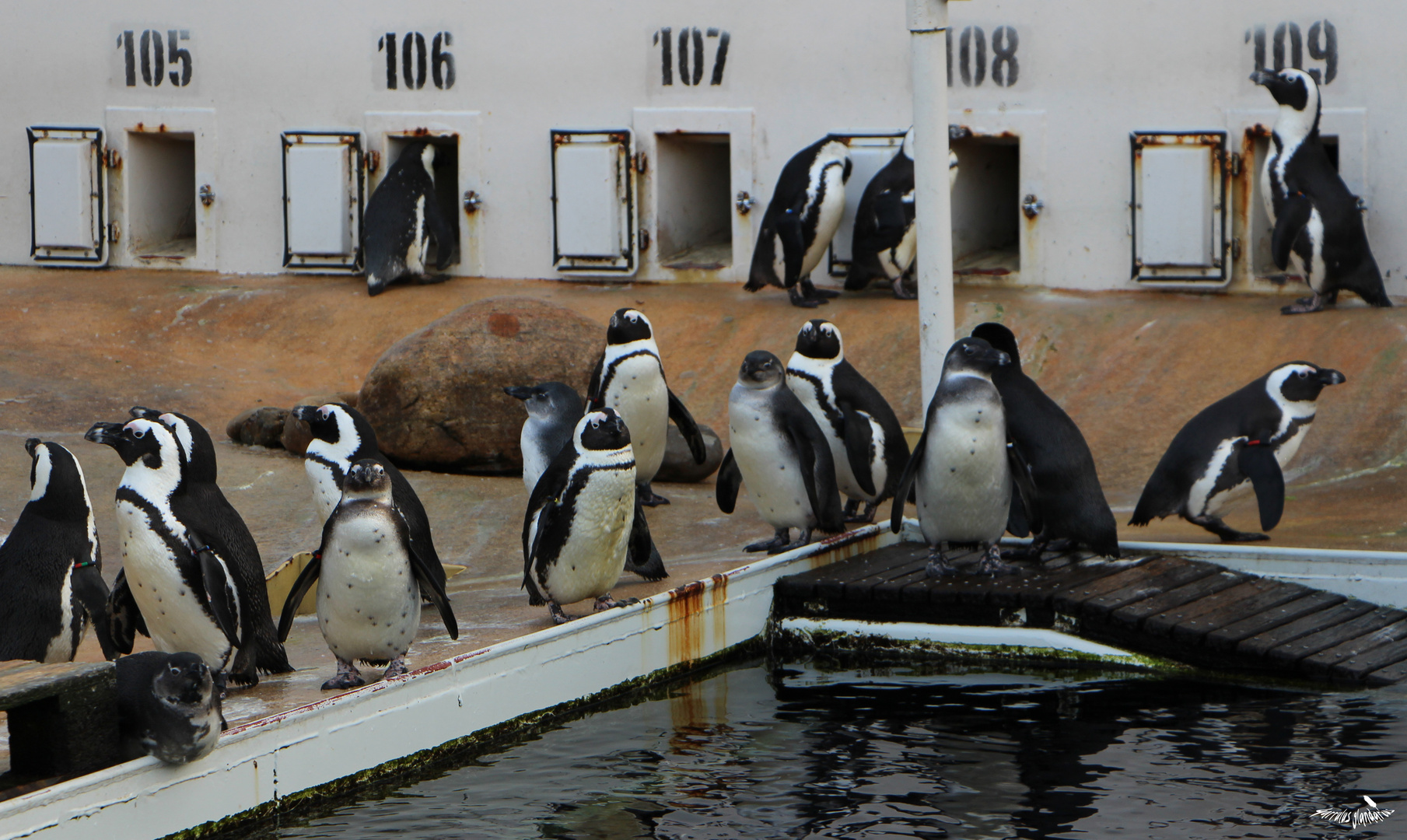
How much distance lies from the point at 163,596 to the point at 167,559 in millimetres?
116

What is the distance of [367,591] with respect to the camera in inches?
181

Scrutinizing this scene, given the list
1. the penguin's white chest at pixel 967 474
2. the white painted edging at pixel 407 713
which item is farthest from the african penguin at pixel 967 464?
the white painted edging at pixel 407 713

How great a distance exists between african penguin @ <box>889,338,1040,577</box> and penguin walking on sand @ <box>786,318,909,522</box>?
2.54ft

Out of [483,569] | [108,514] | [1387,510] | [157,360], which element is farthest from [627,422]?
[157,360]

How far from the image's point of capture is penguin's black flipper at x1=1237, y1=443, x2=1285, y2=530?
6.20 meters

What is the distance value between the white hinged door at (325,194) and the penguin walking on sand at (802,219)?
10.2 feet

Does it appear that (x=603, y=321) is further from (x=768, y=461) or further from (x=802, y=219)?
(x=768, y=461)

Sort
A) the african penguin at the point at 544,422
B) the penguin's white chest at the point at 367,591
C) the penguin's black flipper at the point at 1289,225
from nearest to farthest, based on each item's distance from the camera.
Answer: the penguin's white chest at the point at 367,591 → the african penguin at the point at 544,422 → the penguin's black flipper at the point at 1289,225

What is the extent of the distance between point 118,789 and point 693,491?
4.59 metres

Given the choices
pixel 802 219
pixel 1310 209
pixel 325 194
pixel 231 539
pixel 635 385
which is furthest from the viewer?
pixel 325 194

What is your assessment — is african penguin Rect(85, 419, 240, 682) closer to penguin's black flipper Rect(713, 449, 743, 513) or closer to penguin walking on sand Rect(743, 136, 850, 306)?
penguin's black flipper Rect(713, 449, 743, 513)

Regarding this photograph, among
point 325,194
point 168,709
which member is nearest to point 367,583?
point 168,709

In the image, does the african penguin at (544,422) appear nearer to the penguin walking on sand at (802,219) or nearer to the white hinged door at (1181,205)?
the penguin walking on sand at (802,219)

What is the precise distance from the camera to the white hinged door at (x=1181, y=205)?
31.7 feet
